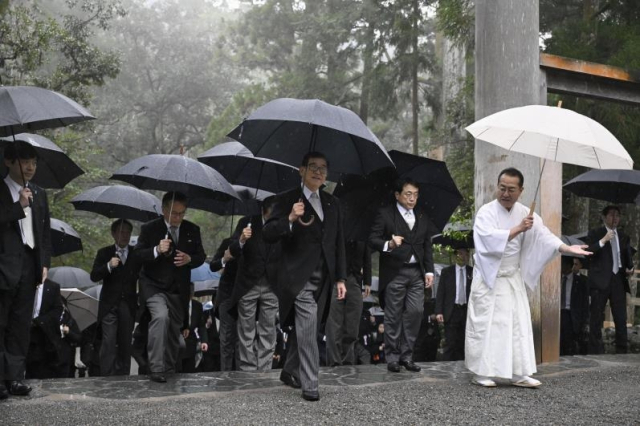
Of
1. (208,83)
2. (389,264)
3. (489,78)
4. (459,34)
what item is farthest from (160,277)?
Result: (208,83)

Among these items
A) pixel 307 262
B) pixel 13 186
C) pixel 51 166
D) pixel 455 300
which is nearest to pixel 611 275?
pixel 455 300

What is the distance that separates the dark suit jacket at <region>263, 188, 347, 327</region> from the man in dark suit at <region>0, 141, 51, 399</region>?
185cm

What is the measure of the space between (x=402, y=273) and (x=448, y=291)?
314 centimetres

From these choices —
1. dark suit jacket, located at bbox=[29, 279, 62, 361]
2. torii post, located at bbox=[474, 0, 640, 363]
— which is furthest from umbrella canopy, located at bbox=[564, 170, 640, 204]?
dark suit jacket, located at bbox=[29, 279, 62, 361]

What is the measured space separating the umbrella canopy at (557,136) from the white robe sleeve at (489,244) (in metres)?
0.72

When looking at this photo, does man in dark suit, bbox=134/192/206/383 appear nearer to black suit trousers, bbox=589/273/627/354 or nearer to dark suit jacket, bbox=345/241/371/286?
dark suit jacket, bbox=345/241/371/286

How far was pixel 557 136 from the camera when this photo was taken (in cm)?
675

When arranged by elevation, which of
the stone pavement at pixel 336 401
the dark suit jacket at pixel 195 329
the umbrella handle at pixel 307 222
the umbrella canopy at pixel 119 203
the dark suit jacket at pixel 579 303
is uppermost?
the umbrella canopy at pixel 119 203

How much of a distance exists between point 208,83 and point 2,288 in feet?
116

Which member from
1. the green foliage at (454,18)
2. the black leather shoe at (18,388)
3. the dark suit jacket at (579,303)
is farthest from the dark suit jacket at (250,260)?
the green foliage at (454,18)

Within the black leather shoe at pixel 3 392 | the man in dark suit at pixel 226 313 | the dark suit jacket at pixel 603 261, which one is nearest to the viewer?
the black leather shoe at pixel 3 392

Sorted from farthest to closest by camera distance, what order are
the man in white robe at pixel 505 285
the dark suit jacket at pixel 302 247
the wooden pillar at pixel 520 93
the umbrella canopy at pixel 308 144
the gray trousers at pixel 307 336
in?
the wooden pillar at pixel 520 93
the man in white robe at pixel 505 285
the umbrella canopy at pixel 308 144
the dark suit jacket at pixel 302 247
the gray trousers at pixel 307 336

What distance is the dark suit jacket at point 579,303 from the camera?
468 inches

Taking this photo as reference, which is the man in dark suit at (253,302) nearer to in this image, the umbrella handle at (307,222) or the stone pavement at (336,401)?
the stone pavement at (336,401)
